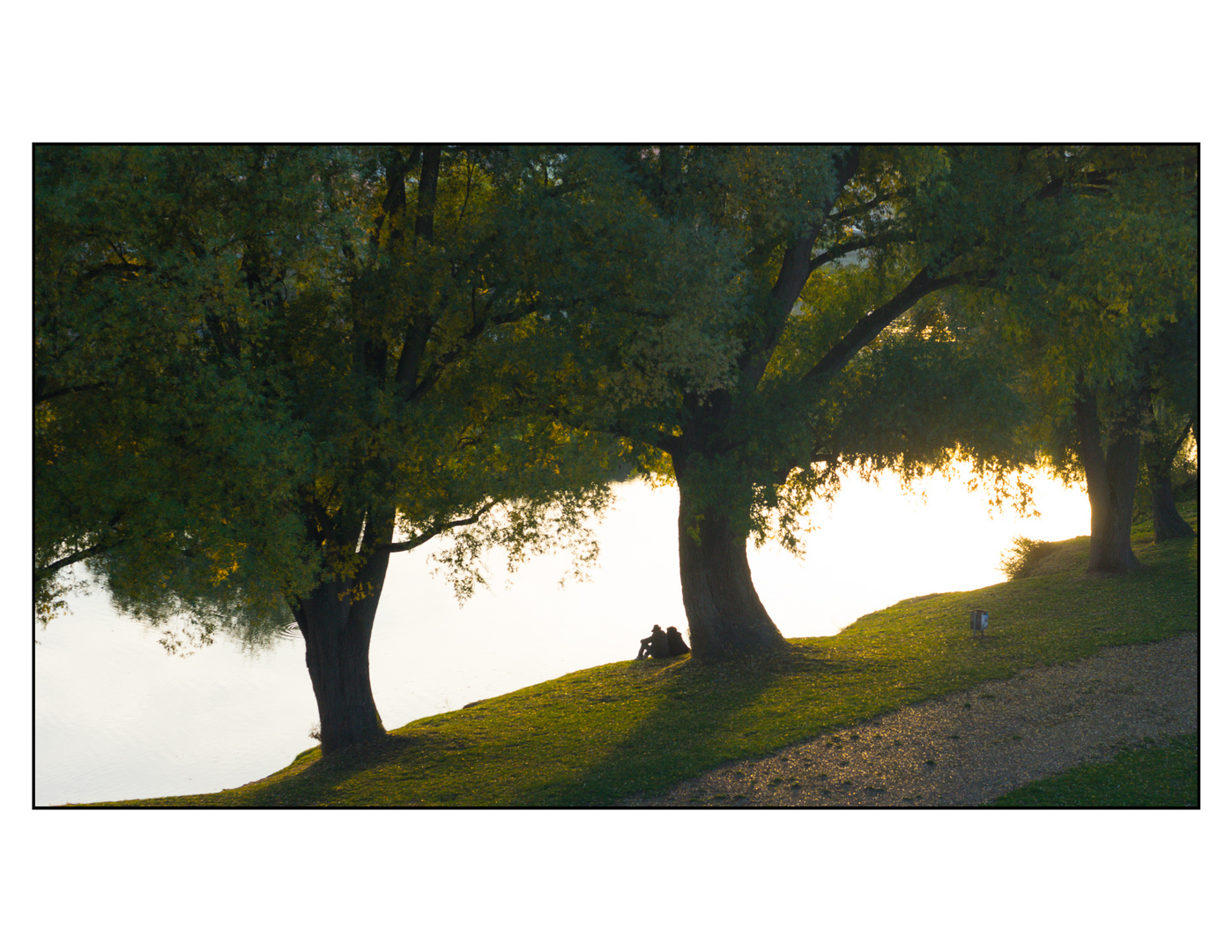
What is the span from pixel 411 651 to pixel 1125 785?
2315 cm

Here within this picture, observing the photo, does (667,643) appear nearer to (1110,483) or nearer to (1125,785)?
(1125,785)

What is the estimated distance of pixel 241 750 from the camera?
20.7m

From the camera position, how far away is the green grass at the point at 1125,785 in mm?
8906

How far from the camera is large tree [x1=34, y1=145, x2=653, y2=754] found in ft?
29.5

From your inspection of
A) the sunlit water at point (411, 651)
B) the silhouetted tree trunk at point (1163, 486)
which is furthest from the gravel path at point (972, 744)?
the silhouetted tree trunk at point (1163, 486)

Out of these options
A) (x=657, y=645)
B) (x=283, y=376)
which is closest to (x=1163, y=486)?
(x=657, y=645)

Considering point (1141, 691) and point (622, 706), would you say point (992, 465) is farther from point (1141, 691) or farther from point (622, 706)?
point (622, 706)

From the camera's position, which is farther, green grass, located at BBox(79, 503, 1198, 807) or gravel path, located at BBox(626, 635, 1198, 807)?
green grass, located at BBox(79, 503, 1198, 807)

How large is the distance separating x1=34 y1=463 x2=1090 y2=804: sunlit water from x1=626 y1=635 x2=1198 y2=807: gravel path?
376cm

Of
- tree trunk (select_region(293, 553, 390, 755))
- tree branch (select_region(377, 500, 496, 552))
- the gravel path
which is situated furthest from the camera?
tree trunk (select_region(293, 553, 390, 755))

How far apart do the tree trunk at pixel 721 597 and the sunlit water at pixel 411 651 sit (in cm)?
148

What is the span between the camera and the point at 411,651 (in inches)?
1136

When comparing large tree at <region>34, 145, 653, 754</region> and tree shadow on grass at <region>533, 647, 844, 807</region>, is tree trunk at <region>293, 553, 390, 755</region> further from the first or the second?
tree shadow on grass at <region>533, 647, 844, 807</region>

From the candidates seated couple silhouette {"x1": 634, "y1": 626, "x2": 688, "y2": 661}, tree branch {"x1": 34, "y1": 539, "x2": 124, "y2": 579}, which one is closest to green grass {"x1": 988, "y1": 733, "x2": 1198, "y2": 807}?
seated couple silhouette {"x1": 634, "y1": 626, "x2": 688, "y2": 661}
